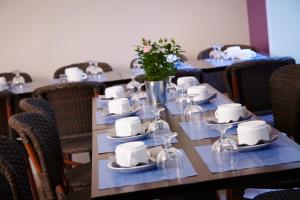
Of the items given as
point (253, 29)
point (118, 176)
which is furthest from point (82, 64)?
point (118, 176)

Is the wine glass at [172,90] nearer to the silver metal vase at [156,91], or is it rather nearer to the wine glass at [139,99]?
the wine glass at [139,99]

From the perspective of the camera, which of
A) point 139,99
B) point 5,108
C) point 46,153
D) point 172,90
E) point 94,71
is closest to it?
point 46,153

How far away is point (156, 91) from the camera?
3.15 metres

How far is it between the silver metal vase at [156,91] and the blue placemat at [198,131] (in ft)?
1.48

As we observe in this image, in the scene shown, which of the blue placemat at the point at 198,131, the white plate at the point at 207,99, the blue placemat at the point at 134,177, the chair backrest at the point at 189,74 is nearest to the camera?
the blue placemat at the point at 134,177

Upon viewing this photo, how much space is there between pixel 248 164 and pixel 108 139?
0.85m

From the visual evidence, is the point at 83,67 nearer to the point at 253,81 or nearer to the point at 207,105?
the point at 253,81

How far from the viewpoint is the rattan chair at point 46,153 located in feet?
8.96

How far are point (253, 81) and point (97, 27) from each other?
2521 millimetres

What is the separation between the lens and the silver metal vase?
3.12 metres

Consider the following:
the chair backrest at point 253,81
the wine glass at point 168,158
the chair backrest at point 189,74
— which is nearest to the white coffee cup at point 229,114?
the wine glass at point 168,158

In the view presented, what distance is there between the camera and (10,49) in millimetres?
6055

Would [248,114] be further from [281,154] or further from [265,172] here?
[265,172]

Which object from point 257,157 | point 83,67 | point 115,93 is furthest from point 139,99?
point 83,67
